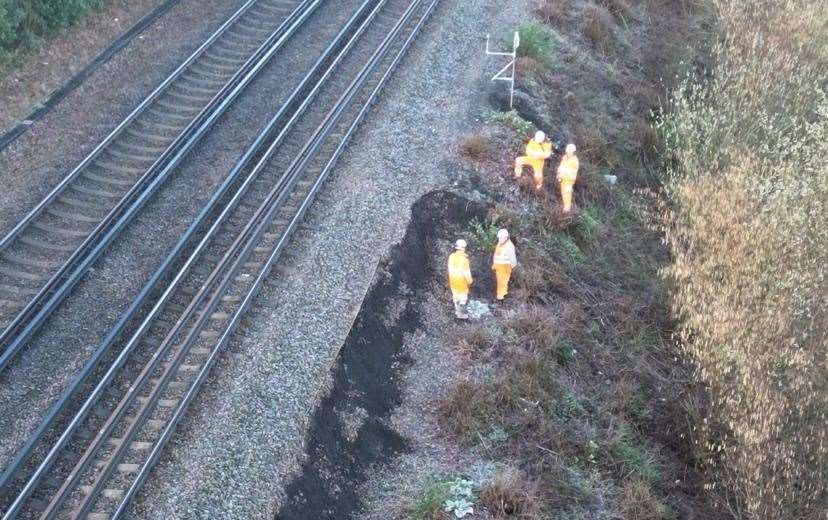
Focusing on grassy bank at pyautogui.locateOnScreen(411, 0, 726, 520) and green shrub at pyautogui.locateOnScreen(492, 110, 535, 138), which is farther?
green shrub at pyautogui.locateOnScreen(492, 110, 535, 138)

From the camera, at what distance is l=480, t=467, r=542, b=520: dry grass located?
32.1 ft

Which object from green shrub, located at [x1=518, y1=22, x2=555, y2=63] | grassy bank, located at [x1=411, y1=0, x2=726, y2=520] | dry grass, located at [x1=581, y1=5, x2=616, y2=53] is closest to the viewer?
grassy bank, located at [x1=411, y1=0, x2=726, y2=520]

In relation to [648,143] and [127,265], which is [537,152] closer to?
[648,143]

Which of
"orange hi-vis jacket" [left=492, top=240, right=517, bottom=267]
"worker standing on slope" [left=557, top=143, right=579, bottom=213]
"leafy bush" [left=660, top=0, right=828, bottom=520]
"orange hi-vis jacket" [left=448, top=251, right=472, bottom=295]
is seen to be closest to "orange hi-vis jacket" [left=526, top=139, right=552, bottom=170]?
"worker standing on slope" [left=557, top=143, right=579, bottom=213]

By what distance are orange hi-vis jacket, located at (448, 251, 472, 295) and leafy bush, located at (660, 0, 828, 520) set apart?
133 inches

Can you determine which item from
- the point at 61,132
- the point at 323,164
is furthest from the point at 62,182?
the point at 323,164

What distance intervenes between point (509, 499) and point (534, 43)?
40.3 feet

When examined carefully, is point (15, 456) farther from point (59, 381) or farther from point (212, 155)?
point (212, 155)

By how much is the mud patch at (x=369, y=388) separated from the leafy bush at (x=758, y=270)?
162 inches

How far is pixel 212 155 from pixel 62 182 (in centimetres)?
256

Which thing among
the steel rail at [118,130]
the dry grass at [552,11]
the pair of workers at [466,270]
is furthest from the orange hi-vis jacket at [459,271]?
the dry grass at [552,11]

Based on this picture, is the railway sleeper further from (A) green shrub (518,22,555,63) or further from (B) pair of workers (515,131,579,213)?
(A) green shrub (518,22,555,63)

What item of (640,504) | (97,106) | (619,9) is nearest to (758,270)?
(640,504)

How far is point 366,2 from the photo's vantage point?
790 inches
